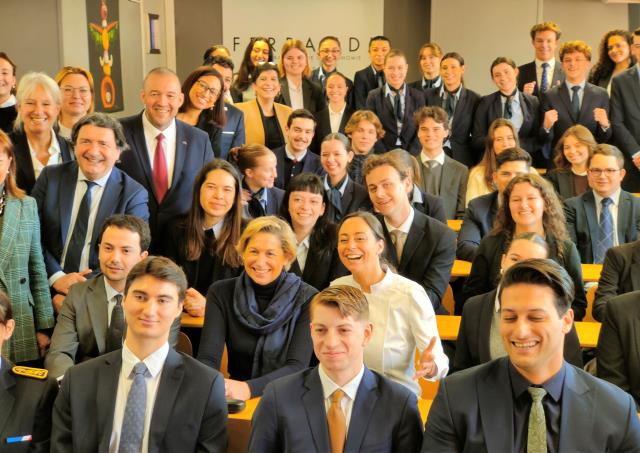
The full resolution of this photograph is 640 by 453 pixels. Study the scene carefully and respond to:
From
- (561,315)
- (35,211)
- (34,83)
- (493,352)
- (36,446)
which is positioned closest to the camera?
(561,315)

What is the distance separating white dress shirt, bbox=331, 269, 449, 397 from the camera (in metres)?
3.28

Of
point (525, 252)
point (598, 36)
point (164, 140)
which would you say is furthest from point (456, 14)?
point (525, 252)

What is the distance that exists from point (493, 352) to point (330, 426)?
99 cm

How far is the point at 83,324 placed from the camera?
3.40 m

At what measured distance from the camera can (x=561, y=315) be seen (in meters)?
2.26

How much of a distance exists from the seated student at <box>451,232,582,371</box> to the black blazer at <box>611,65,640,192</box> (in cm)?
383

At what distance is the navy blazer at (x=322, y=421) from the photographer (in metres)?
2.46

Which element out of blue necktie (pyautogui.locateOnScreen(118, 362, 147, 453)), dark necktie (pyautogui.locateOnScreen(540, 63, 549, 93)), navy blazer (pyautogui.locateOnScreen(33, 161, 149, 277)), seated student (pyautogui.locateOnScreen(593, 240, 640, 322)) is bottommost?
blue necktie (pyautogui.locateOnScreen(118, 362, 147, 453))

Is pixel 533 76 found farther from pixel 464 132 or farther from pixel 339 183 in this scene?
pixel 339 183

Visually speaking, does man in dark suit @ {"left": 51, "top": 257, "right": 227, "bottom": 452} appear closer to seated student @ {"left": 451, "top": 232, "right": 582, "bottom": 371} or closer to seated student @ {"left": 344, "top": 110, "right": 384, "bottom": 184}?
seated student @ {"left": 451, "top": 232, "right": 582, "bottom": 371}

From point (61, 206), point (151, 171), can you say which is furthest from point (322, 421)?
point (151, 171)

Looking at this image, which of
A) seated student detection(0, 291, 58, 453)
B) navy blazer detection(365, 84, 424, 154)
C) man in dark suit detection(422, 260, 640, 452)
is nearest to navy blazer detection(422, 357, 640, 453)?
man in dark suit detection(422, 260, 640, 452)

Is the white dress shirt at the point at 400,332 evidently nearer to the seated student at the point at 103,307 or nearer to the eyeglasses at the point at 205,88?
the seated student at the point at 103,307

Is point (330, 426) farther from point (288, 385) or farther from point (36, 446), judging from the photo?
point (36, 446)
